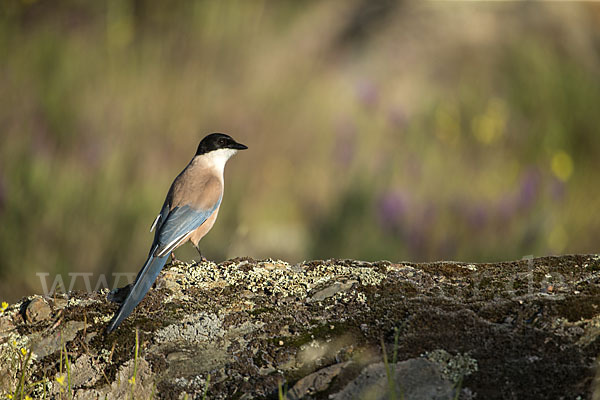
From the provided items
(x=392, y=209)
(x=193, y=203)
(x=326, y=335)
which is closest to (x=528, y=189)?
(x=392, y=209)

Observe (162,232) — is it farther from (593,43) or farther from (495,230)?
(593,43)

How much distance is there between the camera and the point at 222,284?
2.50 m

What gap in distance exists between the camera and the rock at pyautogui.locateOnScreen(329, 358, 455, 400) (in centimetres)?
184

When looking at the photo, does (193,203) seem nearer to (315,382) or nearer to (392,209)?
(315,382)

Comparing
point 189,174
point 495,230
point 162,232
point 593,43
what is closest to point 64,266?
point 189,174

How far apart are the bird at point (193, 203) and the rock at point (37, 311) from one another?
378 millimetres

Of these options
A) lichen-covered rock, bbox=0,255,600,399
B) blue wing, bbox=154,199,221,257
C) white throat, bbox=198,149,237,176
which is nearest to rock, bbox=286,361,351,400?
lichen-covered rock, bbox=0,255,600,399

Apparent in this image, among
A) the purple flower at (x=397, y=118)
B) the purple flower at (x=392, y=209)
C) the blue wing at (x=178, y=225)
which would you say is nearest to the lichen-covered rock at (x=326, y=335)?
the blue wing at (x=178, y=225)

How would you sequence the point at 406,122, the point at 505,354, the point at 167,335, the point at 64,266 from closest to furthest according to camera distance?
the point at 505,354 → the point at 167,335 → the point at 64,266 → the point at 406,122

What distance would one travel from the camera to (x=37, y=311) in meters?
2.38

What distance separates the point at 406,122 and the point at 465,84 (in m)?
0.94

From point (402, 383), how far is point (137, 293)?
0.97m

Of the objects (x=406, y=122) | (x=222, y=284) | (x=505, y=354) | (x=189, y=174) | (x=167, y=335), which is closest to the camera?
(x=505, y=354)

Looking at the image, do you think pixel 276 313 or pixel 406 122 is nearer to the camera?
pixel 276 313
